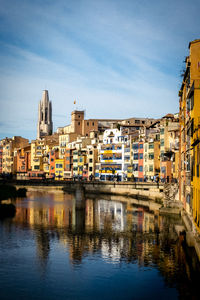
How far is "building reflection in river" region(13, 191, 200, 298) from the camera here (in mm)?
36375

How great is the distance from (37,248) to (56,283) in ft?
35.1

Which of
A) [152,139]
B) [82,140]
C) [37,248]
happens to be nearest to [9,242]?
[37,248]

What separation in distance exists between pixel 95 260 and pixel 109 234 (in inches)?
489

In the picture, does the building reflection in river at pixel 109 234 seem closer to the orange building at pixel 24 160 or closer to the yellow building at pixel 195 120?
the yellow building at pixel 195 120

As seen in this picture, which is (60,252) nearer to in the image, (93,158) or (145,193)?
(145,193)

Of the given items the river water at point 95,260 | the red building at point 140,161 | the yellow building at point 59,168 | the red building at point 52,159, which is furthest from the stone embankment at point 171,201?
the red building at point 52,159

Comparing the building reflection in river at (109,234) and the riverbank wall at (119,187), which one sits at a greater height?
the riverbank wall at (119,187)

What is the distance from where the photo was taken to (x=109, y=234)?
4797cm

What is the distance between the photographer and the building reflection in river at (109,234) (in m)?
36.4

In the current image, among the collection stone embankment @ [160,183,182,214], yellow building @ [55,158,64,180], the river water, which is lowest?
the river water

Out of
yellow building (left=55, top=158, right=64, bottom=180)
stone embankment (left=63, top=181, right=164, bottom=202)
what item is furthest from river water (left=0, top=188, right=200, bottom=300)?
yellow building (left=55, top=158, right=64, bottom=180)

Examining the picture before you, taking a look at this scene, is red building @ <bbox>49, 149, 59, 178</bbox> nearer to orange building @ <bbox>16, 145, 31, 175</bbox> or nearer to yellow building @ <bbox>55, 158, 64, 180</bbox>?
yellow building @ <bbox>55, 158, 64, 180</bbox>

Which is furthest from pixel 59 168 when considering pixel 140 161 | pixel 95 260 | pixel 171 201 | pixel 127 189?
pixel 95 260

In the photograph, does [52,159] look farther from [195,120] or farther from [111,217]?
[195,120]
